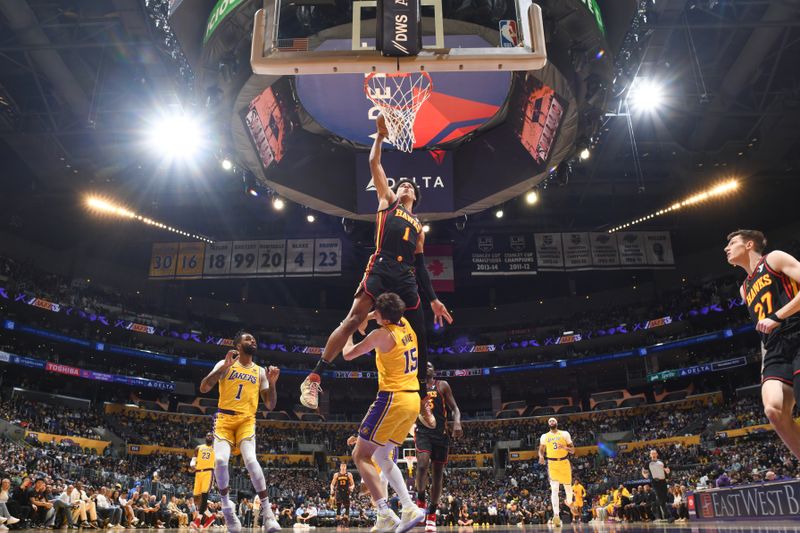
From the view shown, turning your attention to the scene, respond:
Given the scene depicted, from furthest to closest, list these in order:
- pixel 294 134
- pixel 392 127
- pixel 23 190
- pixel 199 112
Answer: pixel 23 190, pixel 294 134, pixel 199 112, pixel 392 127

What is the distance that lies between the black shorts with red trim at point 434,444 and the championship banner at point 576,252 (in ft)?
70.3

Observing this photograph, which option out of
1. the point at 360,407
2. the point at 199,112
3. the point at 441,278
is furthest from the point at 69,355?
the point at 199,112

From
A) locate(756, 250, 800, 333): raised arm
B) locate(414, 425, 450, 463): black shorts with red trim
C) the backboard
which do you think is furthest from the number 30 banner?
locate(756, 250, 800, 333): raised arm

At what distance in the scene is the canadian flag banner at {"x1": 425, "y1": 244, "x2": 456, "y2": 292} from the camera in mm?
27625

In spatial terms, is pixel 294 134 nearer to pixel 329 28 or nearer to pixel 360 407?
pixel 329 28

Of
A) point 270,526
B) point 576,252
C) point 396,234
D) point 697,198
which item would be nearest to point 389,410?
point 396,234

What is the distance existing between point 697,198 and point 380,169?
25.6 metres

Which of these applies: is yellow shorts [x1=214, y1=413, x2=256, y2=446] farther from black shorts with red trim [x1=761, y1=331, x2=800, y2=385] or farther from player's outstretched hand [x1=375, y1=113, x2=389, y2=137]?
black shorts with red trim [x1=761, y1=331, x2=800, y2=385]

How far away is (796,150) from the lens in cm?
2425

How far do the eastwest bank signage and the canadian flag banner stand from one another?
14659mm

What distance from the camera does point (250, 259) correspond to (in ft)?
92.5

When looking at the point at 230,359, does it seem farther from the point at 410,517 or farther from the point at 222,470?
the point at 410,517

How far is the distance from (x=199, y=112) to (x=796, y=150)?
972 inches

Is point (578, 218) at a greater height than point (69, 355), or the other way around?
point (578, 218)
